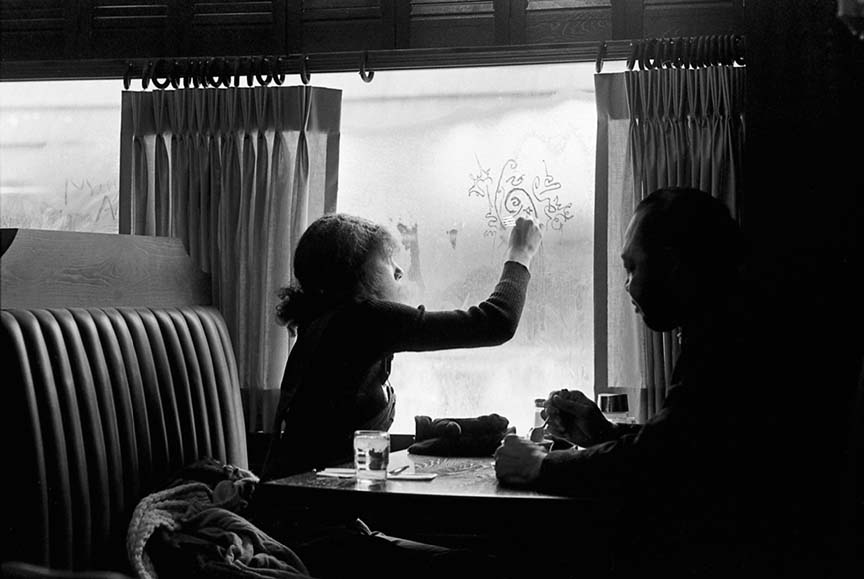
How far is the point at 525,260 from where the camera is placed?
9.25 feet

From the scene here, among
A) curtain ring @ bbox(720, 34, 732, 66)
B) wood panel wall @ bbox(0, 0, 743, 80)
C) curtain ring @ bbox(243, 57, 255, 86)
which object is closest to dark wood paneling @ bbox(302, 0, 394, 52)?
wood panel wall @ bbox(0, 0, 743, 80)

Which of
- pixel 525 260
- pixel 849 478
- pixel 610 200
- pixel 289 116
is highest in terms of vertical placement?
pixel 289 116

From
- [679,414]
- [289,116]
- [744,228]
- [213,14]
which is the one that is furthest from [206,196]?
[679,414]

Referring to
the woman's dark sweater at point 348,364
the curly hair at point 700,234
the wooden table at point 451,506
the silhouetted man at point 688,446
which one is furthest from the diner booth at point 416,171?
the curly hair at point 700,234

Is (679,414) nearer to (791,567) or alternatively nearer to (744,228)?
(791,567)

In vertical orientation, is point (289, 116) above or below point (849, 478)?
above

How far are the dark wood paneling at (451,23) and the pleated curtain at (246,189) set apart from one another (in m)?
0.39

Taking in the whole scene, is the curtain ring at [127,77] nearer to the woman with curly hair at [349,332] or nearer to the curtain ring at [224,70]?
the curtain ring at [224,70]

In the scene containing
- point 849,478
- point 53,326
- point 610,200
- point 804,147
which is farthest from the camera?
point 610,200

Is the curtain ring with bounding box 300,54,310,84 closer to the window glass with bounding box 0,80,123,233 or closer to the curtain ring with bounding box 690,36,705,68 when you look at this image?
the window glass with bounding box 0,80,123,233

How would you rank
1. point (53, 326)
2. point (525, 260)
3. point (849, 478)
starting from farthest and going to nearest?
point (525, 260) < point (53, 326) < point (849, 478)

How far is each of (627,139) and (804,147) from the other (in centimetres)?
57

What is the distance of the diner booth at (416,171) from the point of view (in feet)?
9.98

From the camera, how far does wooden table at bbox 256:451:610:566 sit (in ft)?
6.59
